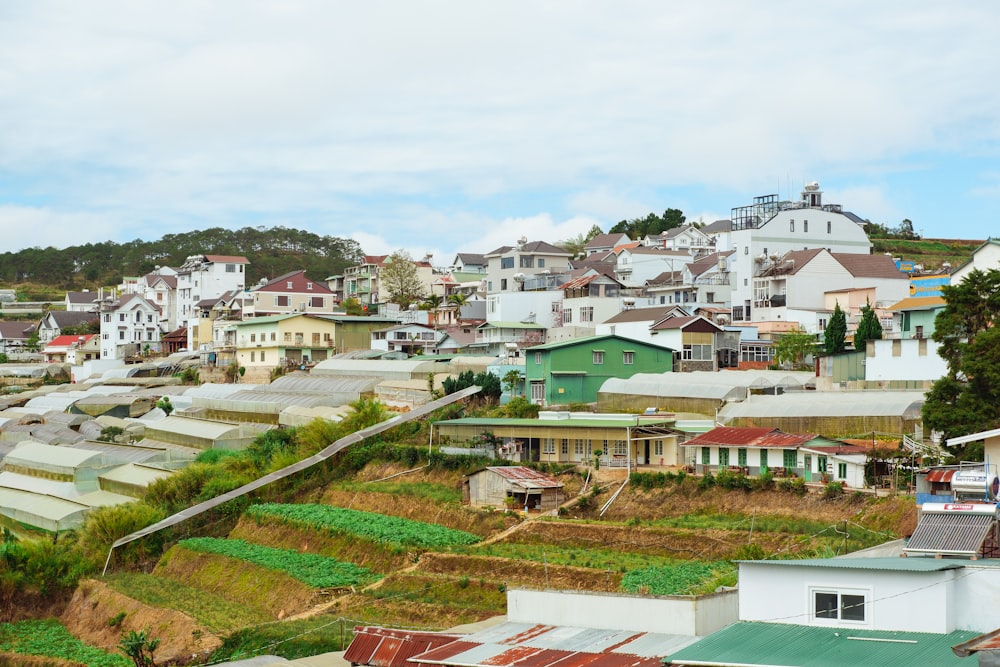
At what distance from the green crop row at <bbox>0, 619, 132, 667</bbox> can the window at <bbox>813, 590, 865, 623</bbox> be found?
16151 mm

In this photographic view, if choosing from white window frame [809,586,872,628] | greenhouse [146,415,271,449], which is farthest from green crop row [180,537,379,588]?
white window frame [809,586,872,628]

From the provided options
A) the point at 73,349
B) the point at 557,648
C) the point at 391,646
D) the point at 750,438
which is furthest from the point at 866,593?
the point at 73,349

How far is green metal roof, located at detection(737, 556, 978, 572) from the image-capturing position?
13695mm

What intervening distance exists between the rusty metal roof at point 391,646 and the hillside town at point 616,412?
45mm

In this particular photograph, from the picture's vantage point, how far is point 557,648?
15.6m

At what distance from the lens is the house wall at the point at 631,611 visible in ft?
51.2

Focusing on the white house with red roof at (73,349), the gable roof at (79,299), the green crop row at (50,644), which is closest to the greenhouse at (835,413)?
the green crop row at (50,644)

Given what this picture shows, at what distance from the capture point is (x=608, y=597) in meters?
16.4

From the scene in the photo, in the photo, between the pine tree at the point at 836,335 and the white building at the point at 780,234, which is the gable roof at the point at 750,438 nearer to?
the pine tree at the point at 836,335

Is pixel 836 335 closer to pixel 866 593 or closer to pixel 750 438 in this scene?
pixel 750 438

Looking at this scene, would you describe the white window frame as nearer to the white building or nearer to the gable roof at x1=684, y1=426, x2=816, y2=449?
the gable roof at x1=684, y1=426, x2=816, y2=449

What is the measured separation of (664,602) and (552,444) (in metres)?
17.0

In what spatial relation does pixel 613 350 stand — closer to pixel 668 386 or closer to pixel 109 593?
pixel 668 386

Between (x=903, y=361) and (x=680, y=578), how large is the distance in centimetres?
1475
